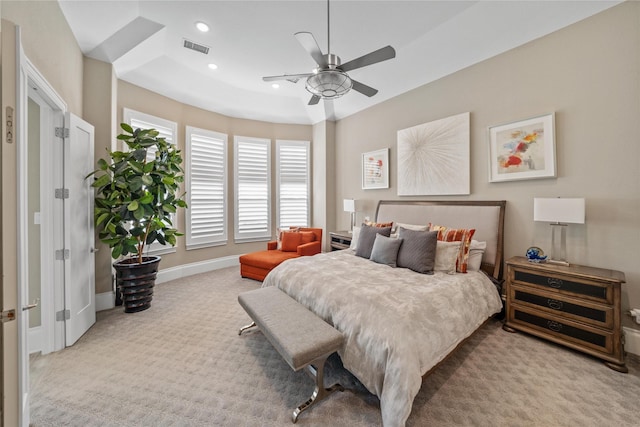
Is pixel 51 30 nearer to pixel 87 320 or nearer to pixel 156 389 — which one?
pixel 87 320

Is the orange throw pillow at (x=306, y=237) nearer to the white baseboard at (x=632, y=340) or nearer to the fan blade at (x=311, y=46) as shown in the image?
the fan blade at (x=311, y=46)

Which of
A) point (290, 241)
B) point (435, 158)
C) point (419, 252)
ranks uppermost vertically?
point (435, 158)

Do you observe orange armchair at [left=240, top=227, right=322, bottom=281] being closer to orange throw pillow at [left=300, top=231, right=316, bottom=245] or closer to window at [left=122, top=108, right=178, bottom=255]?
orange throw pillow at [left=300, top=231, right=316, bottom=245]

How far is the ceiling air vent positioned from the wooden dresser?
188 inches

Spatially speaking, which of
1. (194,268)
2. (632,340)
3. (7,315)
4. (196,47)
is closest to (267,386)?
(7,315)

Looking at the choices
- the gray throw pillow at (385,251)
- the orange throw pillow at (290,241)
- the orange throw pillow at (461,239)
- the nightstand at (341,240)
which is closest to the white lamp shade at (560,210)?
the orange throw pillow at (461,239)

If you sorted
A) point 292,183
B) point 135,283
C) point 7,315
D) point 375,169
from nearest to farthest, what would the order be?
point 7,315
point 135,283
point 375,169
point 292,183

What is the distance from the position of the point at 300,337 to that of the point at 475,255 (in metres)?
2.36

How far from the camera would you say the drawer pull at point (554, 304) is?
2373 millimetres

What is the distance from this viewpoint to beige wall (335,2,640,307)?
232 cm

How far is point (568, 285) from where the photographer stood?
2320 mm

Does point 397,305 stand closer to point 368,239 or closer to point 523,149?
point 368,239

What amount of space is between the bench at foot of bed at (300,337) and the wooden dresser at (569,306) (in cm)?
211

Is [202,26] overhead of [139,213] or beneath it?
overhead
